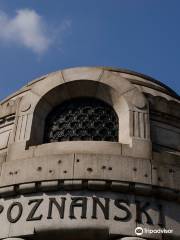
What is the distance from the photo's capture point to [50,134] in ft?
60.6

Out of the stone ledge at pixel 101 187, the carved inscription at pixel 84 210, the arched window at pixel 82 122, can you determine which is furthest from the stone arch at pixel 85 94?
the carved inscription at pixel 84 210

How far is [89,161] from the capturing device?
15734mm

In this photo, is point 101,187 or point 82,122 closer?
point 101,187

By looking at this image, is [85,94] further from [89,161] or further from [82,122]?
[89,161]

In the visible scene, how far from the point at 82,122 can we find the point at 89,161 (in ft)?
9.78

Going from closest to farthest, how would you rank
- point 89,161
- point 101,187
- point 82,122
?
point 101,187, point 89,161, point 82,122

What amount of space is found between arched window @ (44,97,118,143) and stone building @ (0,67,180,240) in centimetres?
4

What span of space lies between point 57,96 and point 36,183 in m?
4.82

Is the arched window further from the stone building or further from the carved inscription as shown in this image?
the carved inscription

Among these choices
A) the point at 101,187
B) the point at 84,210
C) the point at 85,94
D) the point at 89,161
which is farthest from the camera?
the point at 85,94

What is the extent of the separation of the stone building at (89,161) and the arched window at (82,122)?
0.12 ft

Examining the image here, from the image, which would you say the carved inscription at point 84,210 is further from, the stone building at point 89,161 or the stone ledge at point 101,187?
the stone ledge at point 101,187

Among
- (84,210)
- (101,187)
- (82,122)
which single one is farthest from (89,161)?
(82,122)

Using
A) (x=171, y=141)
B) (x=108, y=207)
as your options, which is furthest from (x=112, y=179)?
(x=171, y=141)
